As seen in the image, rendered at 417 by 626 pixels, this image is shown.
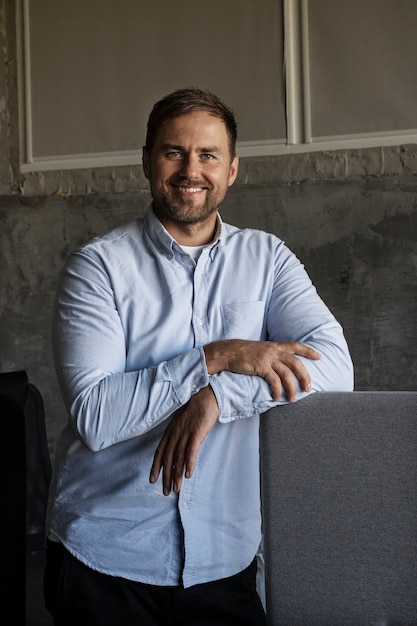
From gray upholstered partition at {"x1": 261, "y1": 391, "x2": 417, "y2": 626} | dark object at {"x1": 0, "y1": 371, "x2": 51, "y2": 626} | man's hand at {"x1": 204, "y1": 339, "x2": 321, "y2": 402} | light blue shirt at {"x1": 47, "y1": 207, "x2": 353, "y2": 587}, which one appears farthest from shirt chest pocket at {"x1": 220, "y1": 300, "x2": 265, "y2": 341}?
dark object at {"x1": 0, "y1": 371, "x2": 51, "y2": 626}

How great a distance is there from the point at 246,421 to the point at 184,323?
0.81 feet

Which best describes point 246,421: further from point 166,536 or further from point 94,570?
point 94,570

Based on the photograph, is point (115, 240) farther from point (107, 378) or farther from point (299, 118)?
point (299, 118)

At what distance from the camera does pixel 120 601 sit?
1.58 metres

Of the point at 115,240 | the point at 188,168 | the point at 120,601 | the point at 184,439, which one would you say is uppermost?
the point at 188,168

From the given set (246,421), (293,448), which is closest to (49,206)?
(246,421)

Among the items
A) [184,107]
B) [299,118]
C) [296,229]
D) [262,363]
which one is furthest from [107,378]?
[299,118]

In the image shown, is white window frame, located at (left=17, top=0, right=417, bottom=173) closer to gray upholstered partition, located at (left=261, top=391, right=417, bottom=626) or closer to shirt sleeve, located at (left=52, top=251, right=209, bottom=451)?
shirt sleeve, located at (left=52, top=251, right=209, bottom=451)

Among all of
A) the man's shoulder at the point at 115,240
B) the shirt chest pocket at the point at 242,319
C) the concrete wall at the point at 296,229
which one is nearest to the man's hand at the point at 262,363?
the shirt chest pocket at the point at 242,319

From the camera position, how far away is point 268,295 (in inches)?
71.7

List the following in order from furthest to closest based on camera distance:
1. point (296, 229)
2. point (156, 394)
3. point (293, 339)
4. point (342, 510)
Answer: point (296, 229), point (293, 339), point (156, 394), point (342, 510)

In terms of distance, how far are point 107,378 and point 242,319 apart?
347 mm

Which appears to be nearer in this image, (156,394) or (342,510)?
(342,510)

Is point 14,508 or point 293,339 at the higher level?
point 293,339
